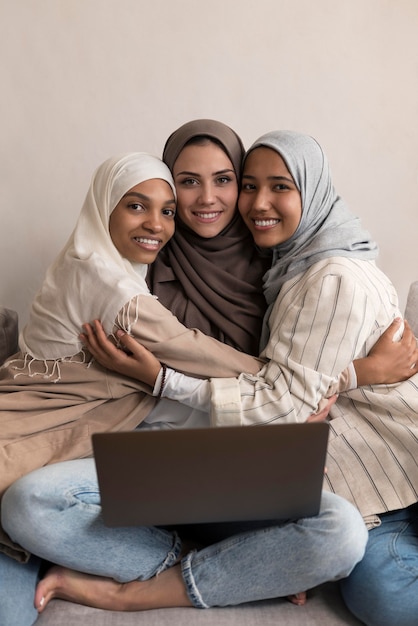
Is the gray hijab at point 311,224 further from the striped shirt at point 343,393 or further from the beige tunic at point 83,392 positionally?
the beige tunic at point 83,392

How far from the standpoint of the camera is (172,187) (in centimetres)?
168

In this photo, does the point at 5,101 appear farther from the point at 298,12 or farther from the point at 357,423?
the point at 357,423

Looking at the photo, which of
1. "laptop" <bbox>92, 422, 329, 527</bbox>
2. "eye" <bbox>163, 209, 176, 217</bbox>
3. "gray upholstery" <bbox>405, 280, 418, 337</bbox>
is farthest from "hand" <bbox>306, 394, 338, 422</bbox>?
"eye" <bbox>163, 209, 176, 217</bbox>

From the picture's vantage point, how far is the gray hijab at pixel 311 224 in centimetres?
159

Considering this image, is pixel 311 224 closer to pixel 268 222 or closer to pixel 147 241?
pixel 268 222

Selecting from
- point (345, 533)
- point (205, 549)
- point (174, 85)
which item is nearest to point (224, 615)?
point (205, 549)

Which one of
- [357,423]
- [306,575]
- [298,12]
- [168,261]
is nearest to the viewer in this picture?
[306,575]

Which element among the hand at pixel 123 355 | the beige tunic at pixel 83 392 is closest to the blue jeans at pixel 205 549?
the beige tunic at pixel 83 392

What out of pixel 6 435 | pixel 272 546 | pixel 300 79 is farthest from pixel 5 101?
pixel 272 546

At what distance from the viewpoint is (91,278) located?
1.54 metres

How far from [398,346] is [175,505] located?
68cm

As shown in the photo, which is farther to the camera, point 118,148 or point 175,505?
point 118,148

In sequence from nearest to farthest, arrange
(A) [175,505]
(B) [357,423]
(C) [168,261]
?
(A) [175,505] → (B) [357,423] → (C) [168,261]

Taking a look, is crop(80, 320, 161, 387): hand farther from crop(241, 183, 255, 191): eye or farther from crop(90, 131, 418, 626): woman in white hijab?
crop(241, 183, 255, 191): eye
